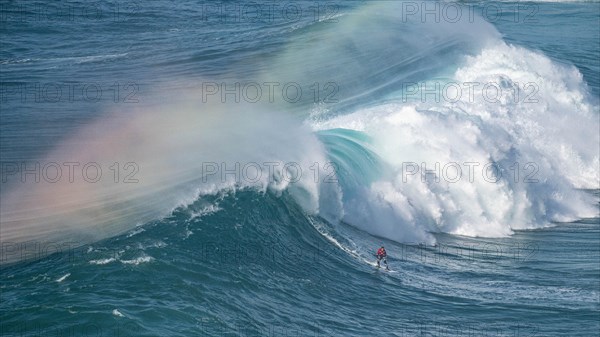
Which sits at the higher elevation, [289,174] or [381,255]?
[289,174]

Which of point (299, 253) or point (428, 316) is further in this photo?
point (299, 253)

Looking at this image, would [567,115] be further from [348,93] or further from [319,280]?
[319,280]

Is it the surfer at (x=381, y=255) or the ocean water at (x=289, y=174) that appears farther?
the surfer at (x=381, y=255)

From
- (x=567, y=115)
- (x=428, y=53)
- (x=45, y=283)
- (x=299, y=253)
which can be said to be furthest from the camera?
(x=428, y=53)

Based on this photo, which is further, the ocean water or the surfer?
the surfer

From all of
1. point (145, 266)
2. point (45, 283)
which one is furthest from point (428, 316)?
point (45, 283)

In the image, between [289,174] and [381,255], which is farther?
[289,174]

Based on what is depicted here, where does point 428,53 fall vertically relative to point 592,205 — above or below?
above

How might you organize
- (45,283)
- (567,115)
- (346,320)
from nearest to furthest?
1. (45,283)
2. (346,320)
3. (567,115)
